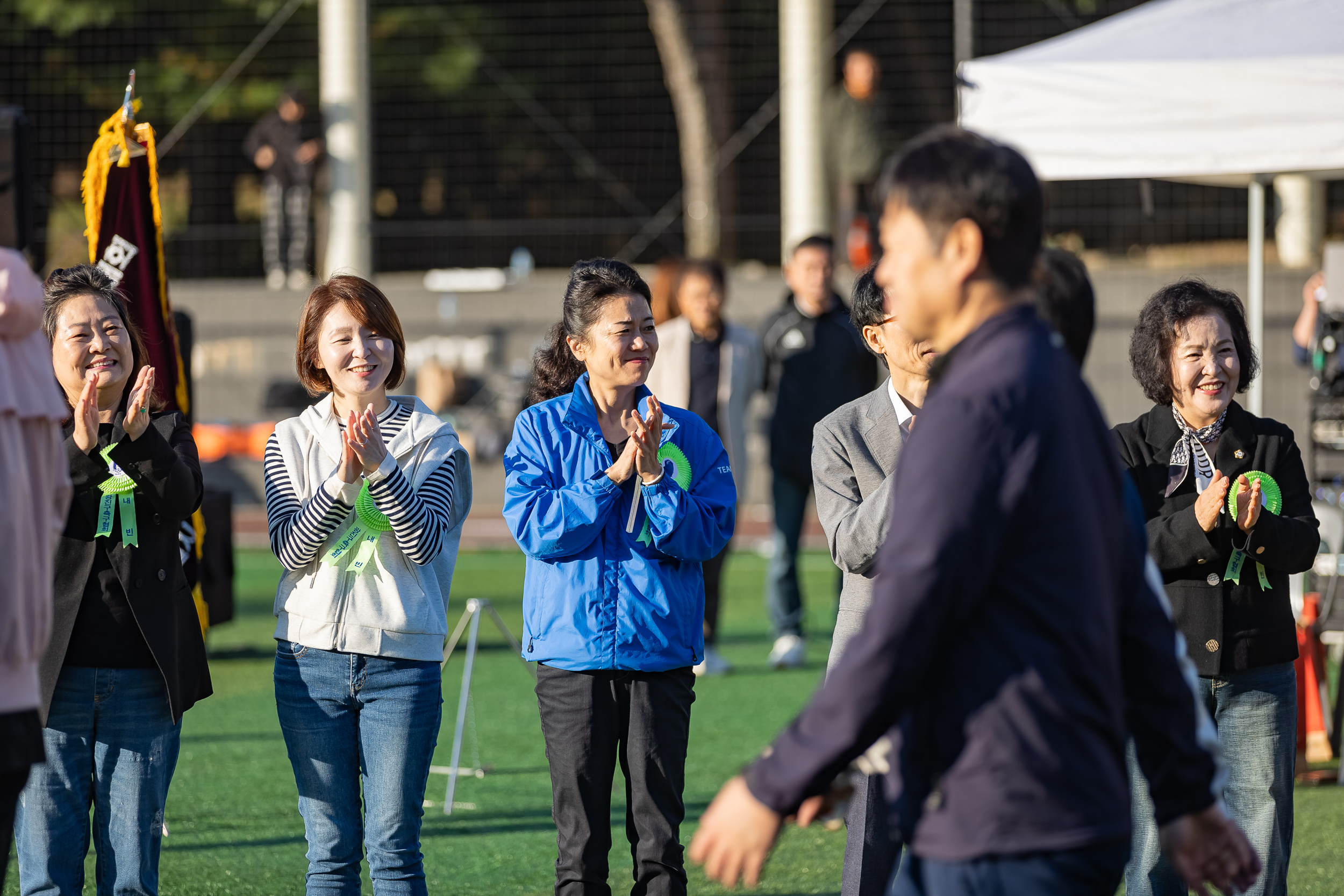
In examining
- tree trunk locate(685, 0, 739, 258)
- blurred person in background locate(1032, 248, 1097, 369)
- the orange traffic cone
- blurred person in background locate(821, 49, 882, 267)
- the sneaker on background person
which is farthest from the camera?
tree trunk locate(685, 0, 739, 258)

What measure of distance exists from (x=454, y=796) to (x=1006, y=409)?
421 cm

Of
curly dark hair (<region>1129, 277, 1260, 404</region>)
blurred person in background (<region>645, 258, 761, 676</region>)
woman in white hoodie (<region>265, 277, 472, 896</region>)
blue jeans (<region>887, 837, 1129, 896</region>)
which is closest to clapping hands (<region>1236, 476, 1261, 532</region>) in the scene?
curly dark hair (<region>1129, 277, 1260, 404</region>)

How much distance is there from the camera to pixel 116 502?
381cm

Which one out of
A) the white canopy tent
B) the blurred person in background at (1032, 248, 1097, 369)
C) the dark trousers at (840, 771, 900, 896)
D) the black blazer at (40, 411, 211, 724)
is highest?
the white canopy tent

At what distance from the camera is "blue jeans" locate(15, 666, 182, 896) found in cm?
371

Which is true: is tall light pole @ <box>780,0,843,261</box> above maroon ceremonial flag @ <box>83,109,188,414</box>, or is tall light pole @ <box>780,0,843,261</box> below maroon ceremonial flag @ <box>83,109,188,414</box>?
above

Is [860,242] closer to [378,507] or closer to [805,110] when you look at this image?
[805,110]

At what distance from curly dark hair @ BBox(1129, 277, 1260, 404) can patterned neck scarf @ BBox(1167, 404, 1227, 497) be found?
107 mm

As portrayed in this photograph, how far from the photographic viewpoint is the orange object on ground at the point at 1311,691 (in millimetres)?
6105

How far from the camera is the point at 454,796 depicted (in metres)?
5.98

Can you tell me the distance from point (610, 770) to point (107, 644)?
4.15 feet

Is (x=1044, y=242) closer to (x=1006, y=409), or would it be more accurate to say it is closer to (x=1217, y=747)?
(x=1006, y=409)

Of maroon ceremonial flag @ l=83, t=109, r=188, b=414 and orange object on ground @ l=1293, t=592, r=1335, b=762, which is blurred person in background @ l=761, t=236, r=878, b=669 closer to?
orange object on ground @ l=1293, t=592, r=1335, b=762

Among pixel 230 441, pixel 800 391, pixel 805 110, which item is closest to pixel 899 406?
pixel 800 391
